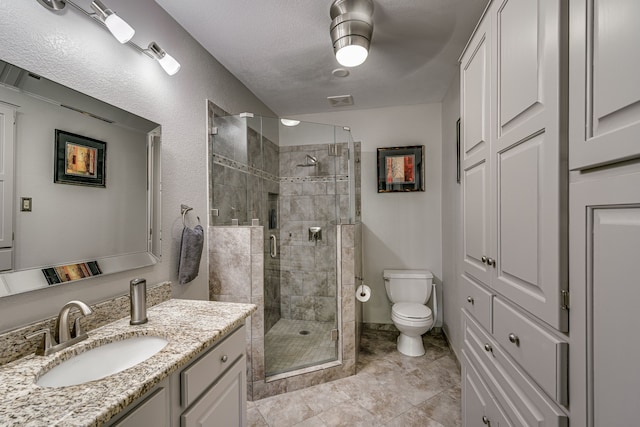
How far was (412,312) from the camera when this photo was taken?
262 cm

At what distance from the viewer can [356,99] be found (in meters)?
3.02

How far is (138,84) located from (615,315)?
79.7 inches

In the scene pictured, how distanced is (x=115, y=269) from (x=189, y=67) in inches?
53.5

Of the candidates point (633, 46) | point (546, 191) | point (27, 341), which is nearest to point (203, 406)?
point (27, 341)

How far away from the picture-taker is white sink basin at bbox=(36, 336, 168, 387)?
0.97 m

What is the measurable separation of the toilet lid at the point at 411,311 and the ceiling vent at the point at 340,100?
2.14 m

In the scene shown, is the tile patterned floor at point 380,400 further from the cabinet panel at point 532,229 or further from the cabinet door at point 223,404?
the cabinet panel at point 532,229

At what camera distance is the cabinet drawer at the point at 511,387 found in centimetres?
80

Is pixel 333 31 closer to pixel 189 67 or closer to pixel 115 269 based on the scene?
pixel 189 67

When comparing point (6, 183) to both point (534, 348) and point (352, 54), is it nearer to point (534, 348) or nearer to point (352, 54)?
point (352, 54)

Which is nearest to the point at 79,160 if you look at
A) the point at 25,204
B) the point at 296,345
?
the point at 25,204

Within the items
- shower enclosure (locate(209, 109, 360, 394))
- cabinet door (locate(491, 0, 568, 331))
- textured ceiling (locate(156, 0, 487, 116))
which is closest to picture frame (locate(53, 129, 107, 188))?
shower enclosure (locate(209, 109, 360, 394))

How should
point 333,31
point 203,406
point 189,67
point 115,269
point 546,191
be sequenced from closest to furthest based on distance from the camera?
point 546,191, point 203,406, point 115,269, point 333,31, point 189,67

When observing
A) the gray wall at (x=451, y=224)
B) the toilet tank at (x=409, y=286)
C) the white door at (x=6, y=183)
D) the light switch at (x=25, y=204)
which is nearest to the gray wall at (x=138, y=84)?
the white door at (x=6, y=183)
